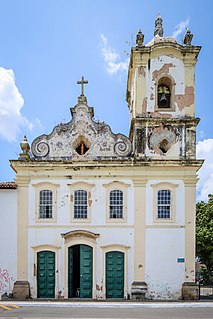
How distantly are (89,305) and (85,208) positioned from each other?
503cm

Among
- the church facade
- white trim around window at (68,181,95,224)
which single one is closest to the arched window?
the church facade

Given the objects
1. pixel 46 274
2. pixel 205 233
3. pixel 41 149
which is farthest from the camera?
pixel 205 233

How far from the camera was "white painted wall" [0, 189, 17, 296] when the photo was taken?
22.1 meters

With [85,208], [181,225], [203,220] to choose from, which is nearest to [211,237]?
[203,220]

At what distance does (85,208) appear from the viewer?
888 inches

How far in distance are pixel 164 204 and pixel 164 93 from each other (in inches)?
229

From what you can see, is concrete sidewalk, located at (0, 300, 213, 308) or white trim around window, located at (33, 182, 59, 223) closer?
concrete sidewalk, located at (0, 300, 213, 308)

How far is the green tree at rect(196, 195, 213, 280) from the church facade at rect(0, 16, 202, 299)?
1204 cm

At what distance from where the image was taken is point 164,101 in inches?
930

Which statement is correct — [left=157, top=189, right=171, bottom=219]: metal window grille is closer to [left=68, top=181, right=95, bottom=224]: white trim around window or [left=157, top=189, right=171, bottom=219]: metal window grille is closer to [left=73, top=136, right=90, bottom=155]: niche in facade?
[left=68, top=181, right=95, bottom=224]: white trim around window

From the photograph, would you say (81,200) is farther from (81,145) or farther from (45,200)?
(81,145)

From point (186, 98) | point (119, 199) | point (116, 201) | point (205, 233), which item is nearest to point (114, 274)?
point (116, 201)

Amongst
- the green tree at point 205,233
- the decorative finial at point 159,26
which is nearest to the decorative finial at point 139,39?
the decorative finial at point 159,26

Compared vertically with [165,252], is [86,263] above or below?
below
